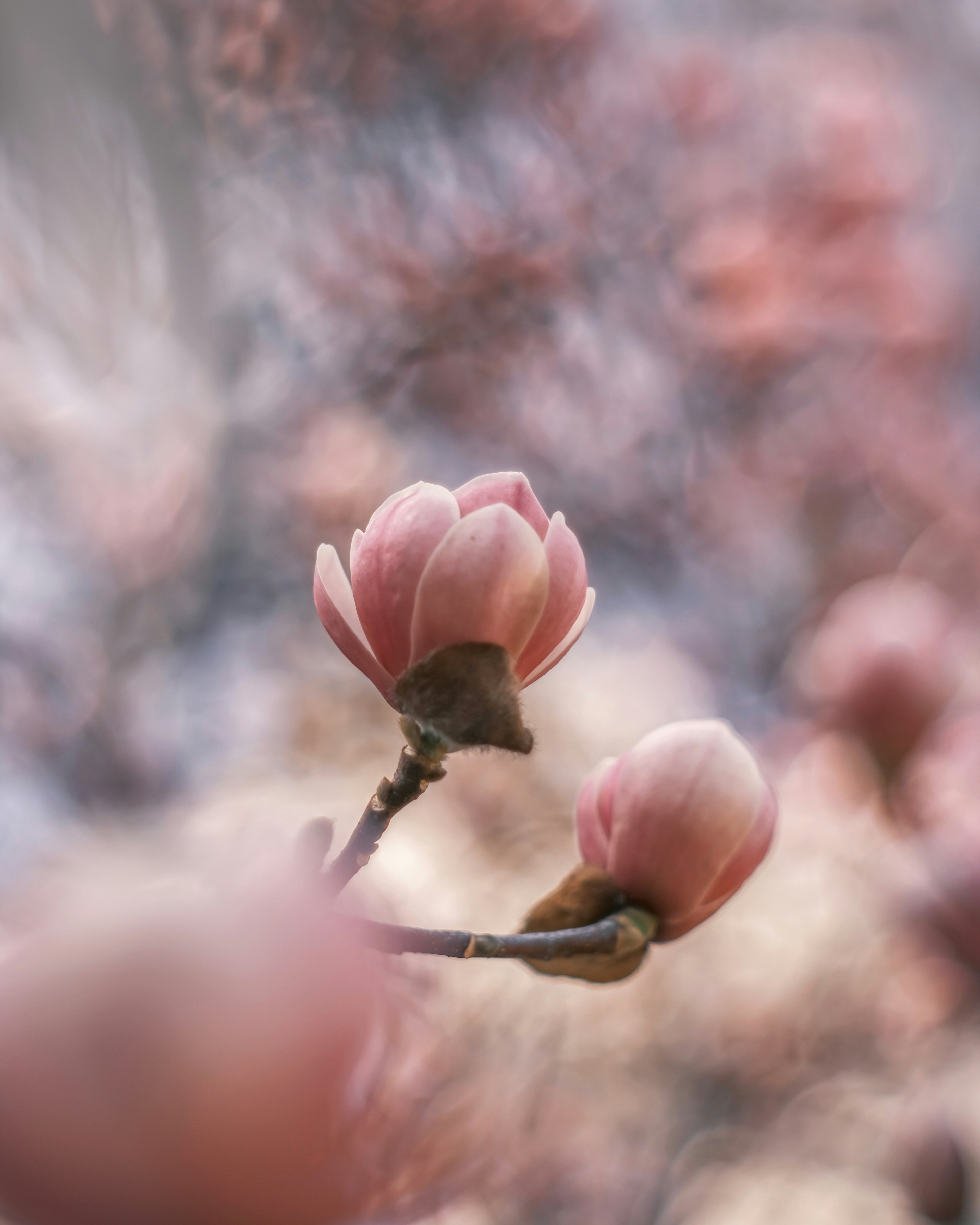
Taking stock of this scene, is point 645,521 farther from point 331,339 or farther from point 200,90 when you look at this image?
point 200,90

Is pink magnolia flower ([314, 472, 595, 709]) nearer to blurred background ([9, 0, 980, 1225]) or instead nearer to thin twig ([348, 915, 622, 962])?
thin twig ([348, 915, 622, 962])

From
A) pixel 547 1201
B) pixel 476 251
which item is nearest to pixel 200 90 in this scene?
pixel 476 251

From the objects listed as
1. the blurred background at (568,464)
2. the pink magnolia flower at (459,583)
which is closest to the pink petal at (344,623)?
the pink magnolia flower at (459,583)

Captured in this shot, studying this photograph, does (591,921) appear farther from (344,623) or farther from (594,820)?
(344,623)

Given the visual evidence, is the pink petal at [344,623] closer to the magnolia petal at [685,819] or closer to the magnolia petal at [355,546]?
the magnolia petal at [355,546]

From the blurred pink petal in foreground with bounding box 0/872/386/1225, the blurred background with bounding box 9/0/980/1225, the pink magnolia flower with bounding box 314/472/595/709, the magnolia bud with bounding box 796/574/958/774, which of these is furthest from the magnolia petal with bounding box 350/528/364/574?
the magnolia bud with bounding box 796/574/958/774
